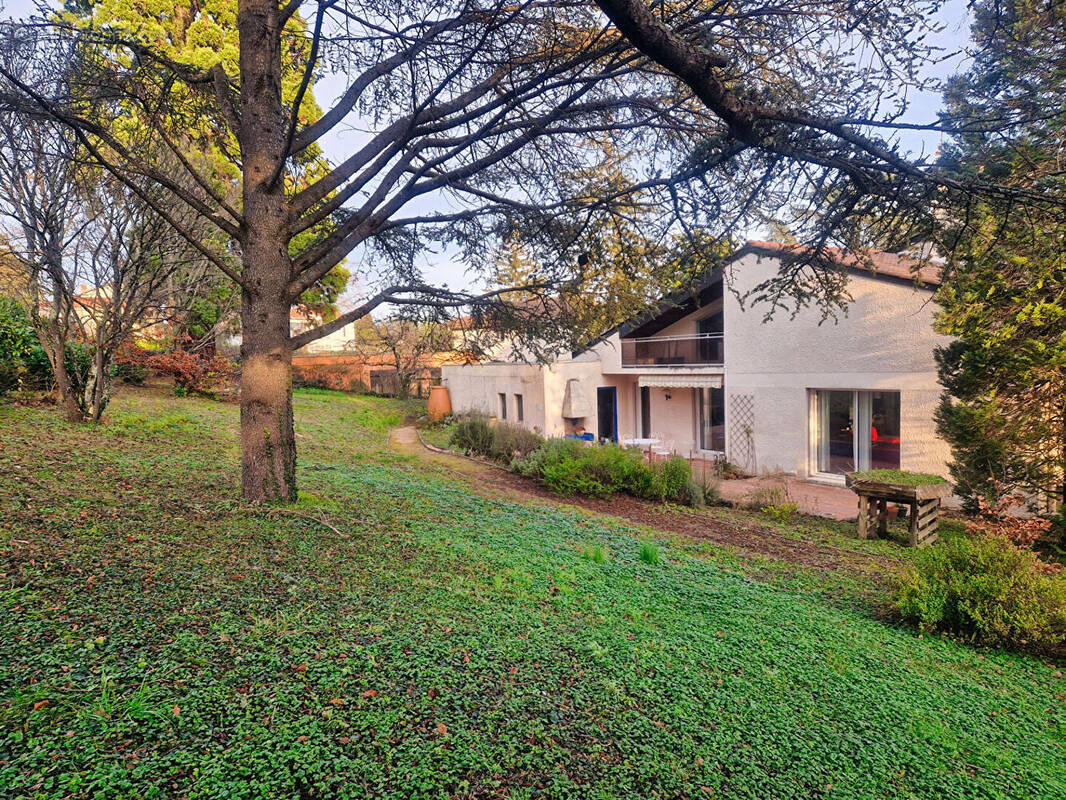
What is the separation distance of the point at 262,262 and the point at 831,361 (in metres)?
13.1

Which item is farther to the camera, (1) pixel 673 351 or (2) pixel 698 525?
(1) pixel 673 351

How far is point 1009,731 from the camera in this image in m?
3.37

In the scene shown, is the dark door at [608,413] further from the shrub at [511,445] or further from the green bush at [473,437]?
the shrub at [511,445]

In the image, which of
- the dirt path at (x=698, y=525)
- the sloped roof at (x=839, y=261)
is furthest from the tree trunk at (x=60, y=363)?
the sloped roof at (x=839, y=261)

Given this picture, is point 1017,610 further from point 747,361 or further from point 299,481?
point 747,361

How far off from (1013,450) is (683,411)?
11.2 metres

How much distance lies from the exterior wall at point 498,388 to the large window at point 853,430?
26.7 feet

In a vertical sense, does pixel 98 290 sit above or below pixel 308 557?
above

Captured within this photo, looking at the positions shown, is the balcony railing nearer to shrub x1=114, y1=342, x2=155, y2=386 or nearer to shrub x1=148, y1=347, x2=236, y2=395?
shrub x1=148, y1=347, x2=236, y2=395

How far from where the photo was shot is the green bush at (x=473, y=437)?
14.9 metres

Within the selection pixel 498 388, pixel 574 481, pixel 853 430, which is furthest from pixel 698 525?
pixel 498 388

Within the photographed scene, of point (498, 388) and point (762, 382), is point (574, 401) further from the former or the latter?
point (762, 382)

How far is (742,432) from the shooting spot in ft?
52.1

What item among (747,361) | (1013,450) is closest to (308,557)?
(1013,450)
